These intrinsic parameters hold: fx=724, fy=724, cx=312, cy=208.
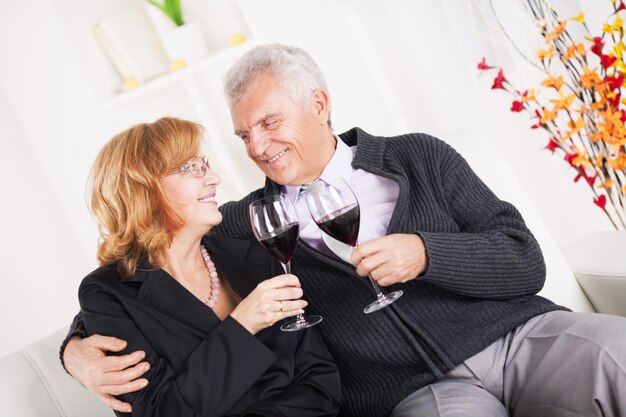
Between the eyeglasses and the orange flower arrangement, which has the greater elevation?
the eyeglasses

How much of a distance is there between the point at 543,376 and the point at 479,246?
0.37m

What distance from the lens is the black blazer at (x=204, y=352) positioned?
1667 mm

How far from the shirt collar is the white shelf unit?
1.13 metres

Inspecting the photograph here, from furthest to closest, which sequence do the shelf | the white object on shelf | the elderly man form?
the white object on shelf
the shelf
the elderly man

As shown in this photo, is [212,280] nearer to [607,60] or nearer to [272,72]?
[272,72]

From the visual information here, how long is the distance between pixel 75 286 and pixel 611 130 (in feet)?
8.66

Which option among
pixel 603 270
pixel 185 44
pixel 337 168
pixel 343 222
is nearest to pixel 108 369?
pixel 343 222

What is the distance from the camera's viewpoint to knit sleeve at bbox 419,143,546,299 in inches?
73.8

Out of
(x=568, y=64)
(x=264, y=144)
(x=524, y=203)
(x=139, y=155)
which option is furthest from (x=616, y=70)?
(x=139, y=155)

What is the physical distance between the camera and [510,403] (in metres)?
1.91

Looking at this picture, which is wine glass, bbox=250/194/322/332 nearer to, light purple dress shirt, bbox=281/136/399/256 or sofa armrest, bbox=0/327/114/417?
light purple dress shirt, bbox=281/136/399/256

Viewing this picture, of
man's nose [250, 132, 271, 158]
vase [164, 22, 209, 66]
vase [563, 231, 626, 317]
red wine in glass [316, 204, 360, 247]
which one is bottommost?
vase [563, 231, 626, 317]

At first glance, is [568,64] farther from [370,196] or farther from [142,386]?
Result: [142,386]

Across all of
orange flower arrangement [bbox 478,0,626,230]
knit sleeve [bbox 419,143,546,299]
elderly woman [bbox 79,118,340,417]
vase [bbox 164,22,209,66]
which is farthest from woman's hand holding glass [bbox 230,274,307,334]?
vase [bbox 164,22,209,66]
